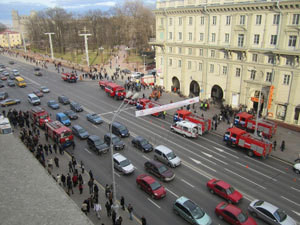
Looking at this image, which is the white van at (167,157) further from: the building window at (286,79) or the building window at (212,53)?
the building window at (212,53)

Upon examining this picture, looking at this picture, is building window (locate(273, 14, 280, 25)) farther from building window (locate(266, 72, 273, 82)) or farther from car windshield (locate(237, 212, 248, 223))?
car windshield (locate(237, 212, 248, 223))

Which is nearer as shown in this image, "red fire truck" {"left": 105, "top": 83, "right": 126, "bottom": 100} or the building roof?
the building roof

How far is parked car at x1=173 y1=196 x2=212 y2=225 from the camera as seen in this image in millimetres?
18031

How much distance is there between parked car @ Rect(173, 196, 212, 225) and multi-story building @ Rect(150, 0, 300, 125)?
74.5 feet

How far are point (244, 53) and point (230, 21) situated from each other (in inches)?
222

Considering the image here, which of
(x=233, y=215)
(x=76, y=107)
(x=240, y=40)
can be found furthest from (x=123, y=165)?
(x=240, y=40)

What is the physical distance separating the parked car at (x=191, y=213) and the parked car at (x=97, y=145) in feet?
37.4

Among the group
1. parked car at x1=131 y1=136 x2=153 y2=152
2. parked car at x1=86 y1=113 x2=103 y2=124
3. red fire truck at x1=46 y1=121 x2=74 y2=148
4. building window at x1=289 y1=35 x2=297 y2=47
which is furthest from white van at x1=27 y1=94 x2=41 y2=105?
building window at x1=289 y1=35 x2=297 y2=47

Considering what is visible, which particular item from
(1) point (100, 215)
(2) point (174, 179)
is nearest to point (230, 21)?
(2) point (174, 179)

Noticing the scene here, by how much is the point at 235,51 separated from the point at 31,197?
115 ft

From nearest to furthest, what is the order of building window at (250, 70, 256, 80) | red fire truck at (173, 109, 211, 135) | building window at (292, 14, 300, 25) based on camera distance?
building window at (292, 14, 300, 25) < red fire truck at (173, 109, 211, 135) < building window at (250, 70, 256, 80)

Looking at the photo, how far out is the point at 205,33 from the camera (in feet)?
147

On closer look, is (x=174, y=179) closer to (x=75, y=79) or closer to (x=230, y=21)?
A: (x=230, y=21)

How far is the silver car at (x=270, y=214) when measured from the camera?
18.2 metres
